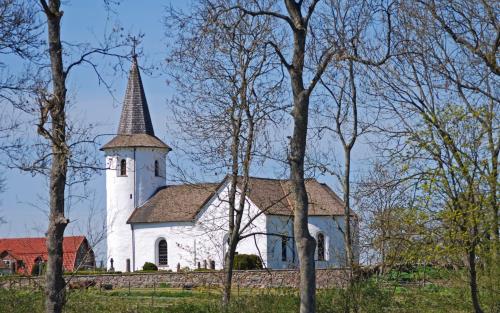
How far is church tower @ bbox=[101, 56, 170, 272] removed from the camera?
65625 mm

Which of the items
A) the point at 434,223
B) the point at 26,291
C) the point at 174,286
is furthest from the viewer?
the point at 174,286

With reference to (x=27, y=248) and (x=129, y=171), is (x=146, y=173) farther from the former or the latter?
(x=27, y=248)

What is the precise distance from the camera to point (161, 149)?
222 feet

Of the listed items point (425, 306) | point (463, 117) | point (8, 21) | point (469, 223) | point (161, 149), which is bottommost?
point (425, 306)

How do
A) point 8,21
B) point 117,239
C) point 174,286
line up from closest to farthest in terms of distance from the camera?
point 8,21 → point 174,286 → point 117,239

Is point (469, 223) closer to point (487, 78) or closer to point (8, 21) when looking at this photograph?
point (487, 78)

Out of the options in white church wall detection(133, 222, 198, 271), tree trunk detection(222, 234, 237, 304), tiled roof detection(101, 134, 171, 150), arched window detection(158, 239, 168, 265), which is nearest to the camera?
tree trunk detection(222, 234, 237, 304)

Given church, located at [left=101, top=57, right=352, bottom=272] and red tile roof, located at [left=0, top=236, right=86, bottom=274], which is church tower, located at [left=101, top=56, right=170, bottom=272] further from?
red tile roof, located at [left=0, top=236, right=86, bottom=274]

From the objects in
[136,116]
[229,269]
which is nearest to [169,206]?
[136,116]

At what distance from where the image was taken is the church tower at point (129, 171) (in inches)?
2584

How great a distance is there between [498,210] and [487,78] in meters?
5.06

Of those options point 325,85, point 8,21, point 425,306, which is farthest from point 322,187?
point 8,21

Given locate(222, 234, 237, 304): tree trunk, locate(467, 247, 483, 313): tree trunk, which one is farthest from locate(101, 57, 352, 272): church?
locate(467, 247, 483, 313): tree trunk

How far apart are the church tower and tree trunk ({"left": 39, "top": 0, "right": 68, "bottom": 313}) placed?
174ft
